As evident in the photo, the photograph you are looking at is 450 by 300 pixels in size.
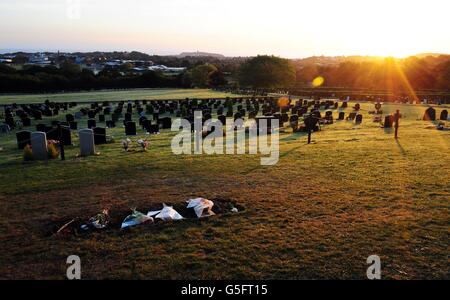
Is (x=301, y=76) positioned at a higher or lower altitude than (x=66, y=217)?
higher

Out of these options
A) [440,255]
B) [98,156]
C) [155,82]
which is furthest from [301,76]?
[440,255]

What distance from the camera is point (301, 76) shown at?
111000 millimetres

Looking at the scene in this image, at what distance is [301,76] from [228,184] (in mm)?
105477

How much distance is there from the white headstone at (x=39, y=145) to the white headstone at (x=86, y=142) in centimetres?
143

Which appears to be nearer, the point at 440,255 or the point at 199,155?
the point at 440,255

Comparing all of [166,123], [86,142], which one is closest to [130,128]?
[166,123]

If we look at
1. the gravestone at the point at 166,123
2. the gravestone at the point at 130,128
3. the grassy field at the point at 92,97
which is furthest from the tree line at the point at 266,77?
the gravestone at the point at 130,128

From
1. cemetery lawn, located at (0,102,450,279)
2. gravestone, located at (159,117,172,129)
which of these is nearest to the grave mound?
cemetery lawn, located at (0,102,450,279)

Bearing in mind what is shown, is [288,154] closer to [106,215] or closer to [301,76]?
[106,215]

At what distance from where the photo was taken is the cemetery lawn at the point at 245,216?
19.6ft

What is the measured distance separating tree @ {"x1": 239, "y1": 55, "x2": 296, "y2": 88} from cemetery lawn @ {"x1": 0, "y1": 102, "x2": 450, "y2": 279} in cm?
7642

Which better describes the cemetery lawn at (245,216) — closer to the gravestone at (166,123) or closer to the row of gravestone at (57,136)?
the row of gravestone at (57,136)

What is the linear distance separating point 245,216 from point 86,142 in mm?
10013
